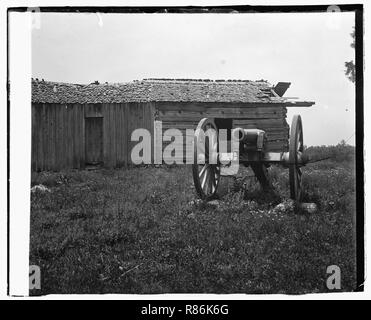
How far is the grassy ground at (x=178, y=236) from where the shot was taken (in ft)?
15.9

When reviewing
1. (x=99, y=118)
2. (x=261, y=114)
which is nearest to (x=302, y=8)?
(x=261, y=114)

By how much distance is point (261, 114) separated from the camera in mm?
6953

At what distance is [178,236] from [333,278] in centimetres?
204

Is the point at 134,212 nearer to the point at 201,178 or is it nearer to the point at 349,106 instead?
the point at 201,178

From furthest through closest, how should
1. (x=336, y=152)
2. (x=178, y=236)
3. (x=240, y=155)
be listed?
1. (x=240, y=155)
2. (x=336, y=152)
3. (x=178, y=236)

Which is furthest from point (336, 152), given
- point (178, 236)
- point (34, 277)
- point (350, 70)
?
point (34, 277)

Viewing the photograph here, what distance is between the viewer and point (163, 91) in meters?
6.84

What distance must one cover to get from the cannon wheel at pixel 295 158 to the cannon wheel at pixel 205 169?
127 centimetres

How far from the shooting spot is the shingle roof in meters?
5.69

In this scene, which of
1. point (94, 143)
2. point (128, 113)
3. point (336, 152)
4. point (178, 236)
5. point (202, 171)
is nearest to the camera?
point (178, 236)

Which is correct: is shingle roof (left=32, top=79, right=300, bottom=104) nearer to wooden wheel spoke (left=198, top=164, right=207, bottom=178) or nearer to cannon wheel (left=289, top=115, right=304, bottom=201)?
cannon wheel (left=289, top=115, right=304, bottom=201)

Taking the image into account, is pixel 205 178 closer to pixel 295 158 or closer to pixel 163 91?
pixel 295 158

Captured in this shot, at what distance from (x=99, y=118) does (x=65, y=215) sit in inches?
68.5
